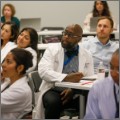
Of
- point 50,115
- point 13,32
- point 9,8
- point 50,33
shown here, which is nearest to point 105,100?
point 50,115

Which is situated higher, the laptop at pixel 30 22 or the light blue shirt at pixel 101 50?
the laptop at pixel 30 22

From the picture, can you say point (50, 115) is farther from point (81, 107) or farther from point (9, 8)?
point (9, 8)

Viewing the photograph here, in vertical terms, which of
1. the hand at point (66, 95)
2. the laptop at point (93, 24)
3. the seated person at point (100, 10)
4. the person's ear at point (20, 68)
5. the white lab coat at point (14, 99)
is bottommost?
the hand at point (66, 95)

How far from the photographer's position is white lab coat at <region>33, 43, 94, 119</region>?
2.63 m

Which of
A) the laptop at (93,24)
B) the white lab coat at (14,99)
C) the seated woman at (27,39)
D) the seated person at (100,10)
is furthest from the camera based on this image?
the seated person at (100,10)

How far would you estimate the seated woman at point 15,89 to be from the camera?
1.98 metres

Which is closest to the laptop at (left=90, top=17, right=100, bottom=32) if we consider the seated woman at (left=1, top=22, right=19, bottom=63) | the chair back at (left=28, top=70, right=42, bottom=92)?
the seated woman at (left=1, top=22, right=19, bottom=63)

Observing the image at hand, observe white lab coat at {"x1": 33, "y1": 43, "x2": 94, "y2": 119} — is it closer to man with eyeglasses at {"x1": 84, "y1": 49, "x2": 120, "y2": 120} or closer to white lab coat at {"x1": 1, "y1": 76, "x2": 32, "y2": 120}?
white lab coat at {"x1": 1, "y1": 76, "x2": 32, "y2": 120}

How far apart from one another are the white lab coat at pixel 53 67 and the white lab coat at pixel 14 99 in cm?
57

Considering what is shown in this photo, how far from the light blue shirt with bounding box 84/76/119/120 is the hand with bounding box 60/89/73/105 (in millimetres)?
838

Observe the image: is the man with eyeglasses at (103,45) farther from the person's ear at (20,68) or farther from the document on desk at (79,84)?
the person's ear at (20,68)

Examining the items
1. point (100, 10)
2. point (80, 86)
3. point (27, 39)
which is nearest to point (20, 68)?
point (80, 86)

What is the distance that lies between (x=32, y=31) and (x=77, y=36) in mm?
762

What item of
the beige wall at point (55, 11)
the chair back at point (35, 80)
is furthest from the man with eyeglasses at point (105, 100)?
the beige wall at point (55, 11)
